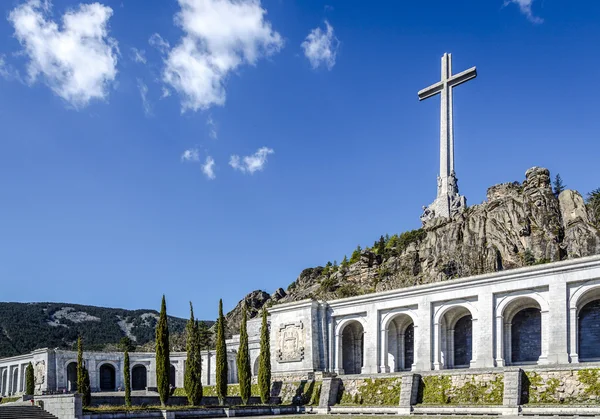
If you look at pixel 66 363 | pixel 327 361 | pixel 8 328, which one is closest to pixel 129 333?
pixel 8 328

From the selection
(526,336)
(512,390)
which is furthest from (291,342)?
(512,390)

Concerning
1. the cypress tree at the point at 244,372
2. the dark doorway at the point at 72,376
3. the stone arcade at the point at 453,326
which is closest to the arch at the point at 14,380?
the dark doorway at the point at 72,376

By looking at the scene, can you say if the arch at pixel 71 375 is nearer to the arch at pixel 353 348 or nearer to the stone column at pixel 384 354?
the arch at pixel 353 348

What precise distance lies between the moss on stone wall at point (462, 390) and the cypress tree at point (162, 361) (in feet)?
52.1

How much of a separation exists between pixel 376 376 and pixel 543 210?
Answer: 37.6 m

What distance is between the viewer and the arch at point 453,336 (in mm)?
43312

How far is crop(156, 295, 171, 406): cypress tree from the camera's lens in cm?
4012

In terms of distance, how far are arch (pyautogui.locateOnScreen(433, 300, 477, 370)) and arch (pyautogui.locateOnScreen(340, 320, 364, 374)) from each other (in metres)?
8.55

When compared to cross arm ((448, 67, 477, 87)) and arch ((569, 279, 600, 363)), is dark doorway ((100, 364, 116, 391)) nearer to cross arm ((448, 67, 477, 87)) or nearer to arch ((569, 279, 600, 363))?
cross arm ((448, 67, 477, 87))

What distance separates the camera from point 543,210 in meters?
70.6

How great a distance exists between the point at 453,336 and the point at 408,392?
835 cm

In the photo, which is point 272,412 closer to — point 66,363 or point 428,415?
point 428,415

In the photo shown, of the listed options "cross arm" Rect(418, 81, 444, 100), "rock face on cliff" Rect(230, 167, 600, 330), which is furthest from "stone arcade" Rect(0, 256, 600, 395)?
"cross arm" Rect(418, 81, 444, 100)

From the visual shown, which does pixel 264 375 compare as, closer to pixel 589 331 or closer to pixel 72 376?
pixel 589 331
